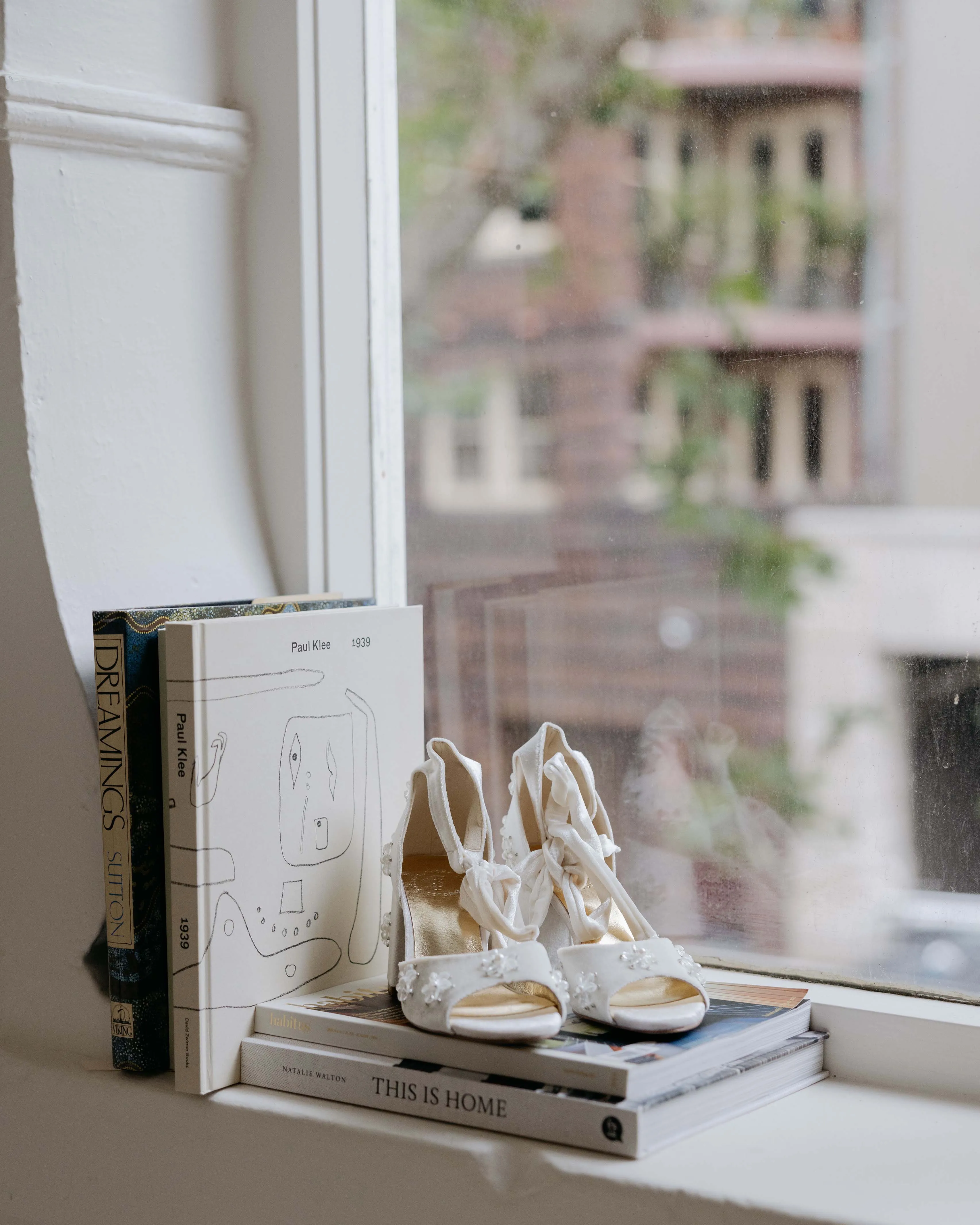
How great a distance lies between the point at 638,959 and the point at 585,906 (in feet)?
0.32

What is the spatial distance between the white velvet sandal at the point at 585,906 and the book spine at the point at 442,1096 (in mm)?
71

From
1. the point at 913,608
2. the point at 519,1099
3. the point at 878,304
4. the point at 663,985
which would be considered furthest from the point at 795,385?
the point at 519,1099

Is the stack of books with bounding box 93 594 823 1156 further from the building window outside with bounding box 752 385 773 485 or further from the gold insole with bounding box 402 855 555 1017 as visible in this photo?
the building window outside with bounding box 752 385 773 485

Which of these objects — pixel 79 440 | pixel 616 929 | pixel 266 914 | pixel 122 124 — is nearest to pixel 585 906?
pixel 616 929

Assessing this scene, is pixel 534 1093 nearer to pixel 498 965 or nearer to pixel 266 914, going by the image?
pixel 498 965

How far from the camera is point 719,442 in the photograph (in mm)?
1023

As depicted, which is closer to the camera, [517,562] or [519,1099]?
[519,1099]

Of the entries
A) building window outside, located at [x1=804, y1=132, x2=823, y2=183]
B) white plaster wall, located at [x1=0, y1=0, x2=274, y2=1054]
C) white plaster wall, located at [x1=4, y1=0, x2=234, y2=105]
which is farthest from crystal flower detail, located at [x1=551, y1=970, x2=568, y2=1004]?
white plaster wall, located at [x1=4, y1=0, x2=234, y2=105]

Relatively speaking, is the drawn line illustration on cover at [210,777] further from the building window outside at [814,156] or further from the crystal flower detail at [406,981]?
the building window outside at [814,156]

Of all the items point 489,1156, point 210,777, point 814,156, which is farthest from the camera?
point 814,156

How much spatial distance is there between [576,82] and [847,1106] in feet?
2.73

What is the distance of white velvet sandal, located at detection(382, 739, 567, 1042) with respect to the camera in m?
0.81

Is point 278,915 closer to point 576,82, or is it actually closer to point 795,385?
point 795,385

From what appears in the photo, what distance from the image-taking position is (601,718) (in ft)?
3.57
